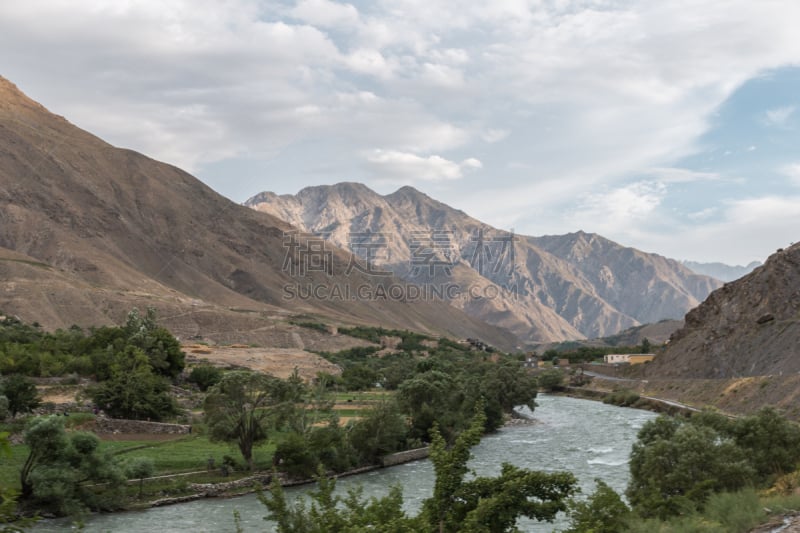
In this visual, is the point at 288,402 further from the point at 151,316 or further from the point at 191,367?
the point at 151,316

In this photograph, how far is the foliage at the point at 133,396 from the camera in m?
49.1

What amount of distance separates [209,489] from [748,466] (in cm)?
2483

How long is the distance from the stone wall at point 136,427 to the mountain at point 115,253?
6274 centimetres

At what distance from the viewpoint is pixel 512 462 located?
145 feet

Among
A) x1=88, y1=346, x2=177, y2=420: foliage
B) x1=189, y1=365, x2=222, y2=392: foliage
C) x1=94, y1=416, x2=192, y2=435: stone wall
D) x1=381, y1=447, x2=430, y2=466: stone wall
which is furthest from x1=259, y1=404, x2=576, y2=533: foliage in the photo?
x1=189, y1=365, x2=222, y2=392: foliage

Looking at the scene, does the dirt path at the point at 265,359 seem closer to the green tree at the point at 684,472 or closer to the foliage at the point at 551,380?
the foliage at the point at 551,380

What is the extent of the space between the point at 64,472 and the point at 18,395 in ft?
57.4

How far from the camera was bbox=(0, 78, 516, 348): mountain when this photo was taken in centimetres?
11569

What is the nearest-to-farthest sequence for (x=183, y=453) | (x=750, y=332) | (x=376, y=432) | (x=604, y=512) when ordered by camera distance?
(x=604, y=512)
(x=183, y=453)
(x=376, y=432)
(x=750, y=332)

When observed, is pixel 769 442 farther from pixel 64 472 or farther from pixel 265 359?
pixel 265 359

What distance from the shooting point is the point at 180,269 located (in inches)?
6594

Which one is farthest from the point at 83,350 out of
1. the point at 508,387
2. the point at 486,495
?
the point at 486,495

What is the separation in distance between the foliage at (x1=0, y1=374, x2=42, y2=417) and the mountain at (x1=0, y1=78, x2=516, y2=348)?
61639mm

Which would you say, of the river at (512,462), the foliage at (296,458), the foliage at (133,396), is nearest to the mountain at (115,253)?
the foliage at (133,396)
